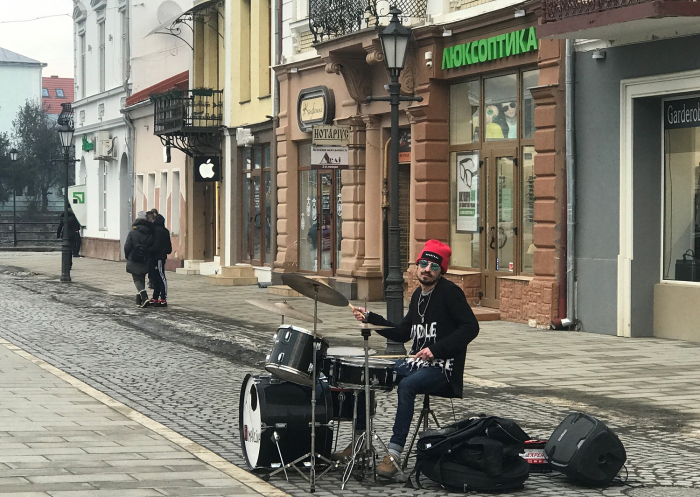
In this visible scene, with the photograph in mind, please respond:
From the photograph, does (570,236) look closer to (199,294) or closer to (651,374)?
(651,374)

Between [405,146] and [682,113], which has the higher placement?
[682,113]

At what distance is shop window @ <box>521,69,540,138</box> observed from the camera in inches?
742

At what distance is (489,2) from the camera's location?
63.8 feet

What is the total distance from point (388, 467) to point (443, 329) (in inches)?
38.0

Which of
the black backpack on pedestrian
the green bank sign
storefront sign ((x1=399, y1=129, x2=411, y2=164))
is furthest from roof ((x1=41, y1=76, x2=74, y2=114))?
the black backpack on pedestrian

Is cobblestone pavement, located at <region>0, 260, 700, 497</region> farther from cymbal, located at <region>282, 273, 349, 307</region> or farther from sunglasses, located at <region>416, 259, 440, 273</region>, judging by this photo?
sunglasses, located at <region>416, 259, 440, 273</region>

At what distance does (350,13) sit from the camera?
74.2 feet

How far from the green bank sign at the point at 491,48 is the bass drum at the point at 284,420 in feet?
36.6

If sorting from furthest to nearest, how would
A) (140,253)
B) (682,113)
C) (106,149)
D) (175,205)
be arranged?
(106,149)
(175,205)
(140,253)
(682,113)

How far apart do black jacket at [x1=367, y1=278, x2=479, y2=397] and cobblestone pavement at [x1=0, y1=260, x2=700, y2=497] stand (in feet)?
2.65

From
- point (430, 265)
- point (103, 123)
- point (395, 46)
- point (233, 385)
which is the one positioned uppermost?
point (103, 123)

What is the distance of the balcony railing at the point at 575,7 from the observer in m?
15.4

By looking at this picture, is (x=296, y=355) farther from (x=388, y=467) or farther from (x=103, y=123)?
(x=103, y=123)

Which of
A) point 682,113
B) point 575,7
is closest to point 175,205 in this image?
point 575,7
